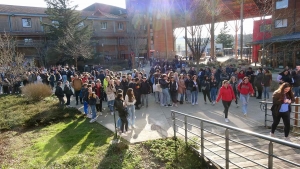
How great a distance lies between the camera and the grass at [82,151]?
20.1 feet

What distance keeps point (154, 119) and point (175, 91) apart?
2793 millimetres

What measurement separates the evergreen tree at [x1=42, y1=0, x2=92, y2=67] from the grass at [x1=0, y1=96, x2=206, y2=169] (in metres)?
22.7

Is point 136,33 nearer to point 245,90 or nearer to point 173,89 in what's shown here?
point 173,89

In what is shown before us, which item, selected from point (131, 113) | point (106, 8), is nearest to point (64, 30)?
point (106, 8)

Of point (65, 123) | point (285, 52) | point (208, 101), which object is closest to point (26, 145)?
point (65, 123)

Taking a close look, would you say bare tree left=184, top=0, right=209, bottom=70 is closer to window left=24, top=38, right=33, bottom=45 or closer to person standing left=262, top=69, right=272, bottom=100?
person standing left=262, top=69, right=272, bottom=100

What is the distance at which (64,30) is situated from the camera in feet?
106

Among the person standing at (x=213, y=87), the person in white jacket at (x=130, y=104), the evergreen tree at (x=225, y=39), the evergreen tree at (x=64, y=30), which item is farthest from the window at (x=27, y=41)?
the evergreen tree at (x=225, y=39)

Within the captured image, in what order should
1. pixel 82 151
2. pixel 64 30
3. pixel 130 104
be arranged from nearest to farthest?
pixel 82 151, pixel 130 104, pixel 64 30

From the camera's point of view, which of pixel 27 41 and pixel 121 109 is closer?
pixel 121 109

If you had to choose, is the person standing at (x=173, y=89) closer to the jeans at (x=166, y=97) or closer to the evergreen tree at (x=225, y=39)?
the jeans at (x=166, y=97)

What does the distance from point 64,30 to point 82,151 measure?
1136 inches

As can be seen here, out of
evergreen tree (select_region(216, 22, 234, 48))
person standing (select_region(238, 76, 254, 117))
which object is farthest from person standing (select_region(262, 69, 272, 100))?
evergreen tree (select_region(216, 22, 234, 48))

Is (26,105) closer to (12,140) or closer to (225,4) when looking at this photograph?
(12,140)
